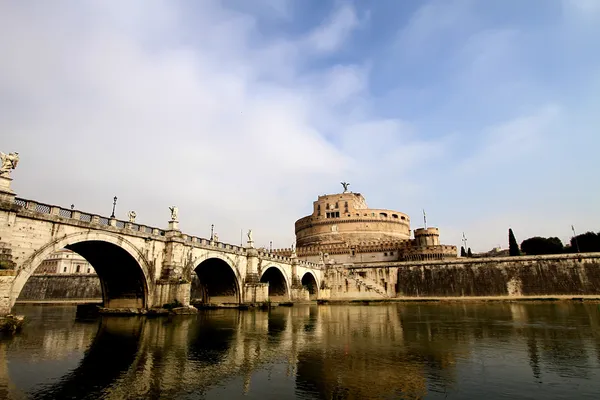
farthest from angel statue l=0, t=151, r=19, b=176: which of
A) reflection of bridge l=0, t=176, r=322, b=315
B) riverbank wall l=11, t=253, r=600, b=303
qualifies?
riverbank wall l=11, t=253, r=600, b=303

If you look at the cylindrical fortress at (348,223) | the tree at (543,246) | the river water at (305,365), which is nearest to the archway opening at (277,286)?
the river water at (305,365)

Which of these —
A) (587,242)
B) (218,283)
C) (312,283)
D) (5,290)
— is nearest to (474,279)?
(312,283)

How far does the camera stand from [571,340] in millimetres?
15312

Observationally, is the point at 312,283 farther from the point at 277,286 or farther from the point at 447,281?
the point at 447,281

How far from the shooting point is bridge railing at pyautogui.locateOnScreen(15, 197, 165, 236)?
66.5 ft

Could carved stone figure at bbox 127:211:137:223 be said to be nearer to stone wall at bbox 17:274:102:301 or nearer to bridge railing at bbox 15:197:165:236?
bridge railing at bbox 15:197:165:236

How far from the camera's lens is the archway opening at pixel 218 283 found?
3966cm

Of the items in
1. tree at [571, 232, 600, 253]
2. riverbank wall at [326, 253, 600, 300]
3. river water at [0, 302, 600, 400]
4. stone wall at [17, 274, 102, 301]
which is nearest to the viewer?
river water at [0, 302, 600, 400]

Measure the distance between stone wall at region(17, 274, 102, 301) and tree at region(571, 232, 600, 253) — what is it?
88.8 metres

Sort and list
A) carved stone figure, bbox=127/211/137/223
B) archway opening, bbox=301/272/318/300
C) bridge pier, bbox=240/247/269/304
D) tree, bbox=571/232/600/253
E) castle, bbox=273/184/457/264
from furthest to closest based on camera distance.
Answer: castle, bbox=273/184/457/264, tree, bbox=571/232/600/253, archway opening, bbox=301/272/318/300, bridge pier, bbox=240/247/269/304, carved stone figure, bbox=127/211/137/223

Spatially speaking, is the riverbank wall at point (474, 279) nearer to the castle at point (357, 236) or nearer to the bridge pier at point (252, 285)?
the castle at point (357, 236)

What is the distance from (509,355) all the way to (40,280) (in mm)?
72458

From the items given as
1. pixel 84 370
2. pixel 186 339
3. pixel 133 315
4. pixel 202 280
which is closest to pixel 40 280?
pixel 202 280

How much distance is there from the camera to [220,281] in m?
40.9
